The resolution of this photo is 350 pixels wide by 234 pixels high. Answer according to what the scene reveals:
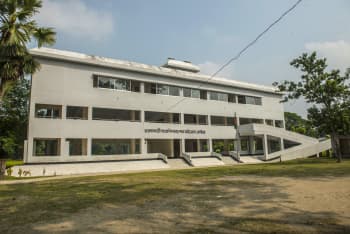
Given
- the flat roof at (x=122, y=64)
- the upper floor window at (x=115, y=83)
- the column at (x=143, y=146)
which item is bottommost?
the column at (x=143, y=146)

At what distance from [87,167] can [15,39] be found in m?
12.3

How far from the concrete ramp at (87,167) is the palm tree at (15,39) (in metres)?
7.75

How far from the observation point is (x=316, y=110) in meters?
23.8

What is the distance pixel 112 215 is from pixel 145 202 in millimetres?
1586

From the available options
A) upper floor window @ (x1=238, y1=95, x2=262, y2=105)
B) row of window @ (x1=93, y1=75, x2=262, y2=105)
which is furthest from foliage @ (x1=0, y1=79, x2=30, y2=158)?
upper floor window @ (x1=238, y1=95, x2=262, y2=105)

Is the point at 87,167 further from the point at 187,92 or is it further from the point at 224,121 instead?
the point at 224,121

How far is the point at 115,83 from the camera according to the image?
85.9ft

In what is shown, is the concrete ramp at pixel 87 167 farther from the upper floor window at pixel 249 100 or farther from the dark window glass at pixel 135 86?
the upper floor window at pixel 249 100

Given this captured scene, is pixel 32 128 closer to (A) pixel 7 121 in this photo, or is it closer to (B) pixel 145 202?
(A) pixel 7 121

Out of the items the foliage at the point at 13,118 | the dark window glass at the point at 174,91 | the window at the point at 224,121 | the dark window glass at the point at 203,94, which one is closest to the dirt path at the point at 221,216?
the foliage at the point at 13,118

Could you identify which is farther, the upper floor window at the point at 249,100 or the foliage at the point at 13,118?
the upper floor window at the point at 249,100

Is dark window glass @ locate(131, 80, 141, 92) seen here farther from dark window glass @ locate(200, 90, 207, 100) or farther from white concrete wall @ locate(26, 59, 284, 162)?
dark window glass @ locate(200, 90, 207, 100)

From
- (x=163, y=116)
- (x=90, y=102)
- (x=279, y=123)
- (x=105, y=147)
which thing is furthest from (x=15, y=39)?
(x=105, y=147)

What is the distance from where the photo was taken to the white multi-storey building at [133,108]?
872 inches
